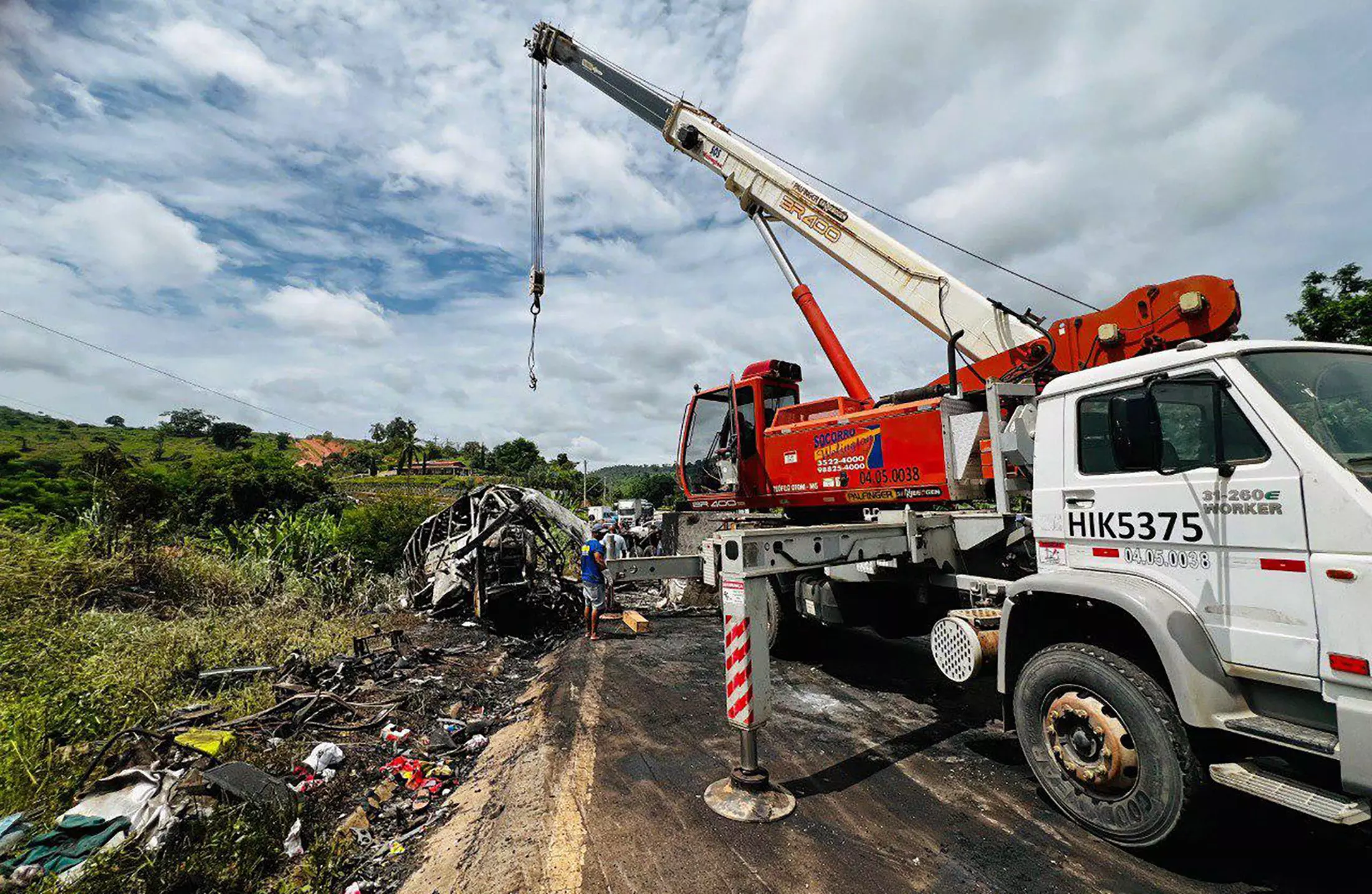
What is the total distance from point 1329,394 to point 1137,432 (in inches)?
33.1

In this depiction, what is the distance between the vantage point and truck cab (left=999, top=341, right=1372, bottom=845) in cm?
254

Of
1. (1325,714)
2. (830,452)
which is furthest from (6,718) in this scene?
(1325,714)

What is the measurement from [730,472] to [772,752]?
394 centimetres

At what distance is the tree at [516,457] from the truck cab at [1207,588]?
6732 centimetres

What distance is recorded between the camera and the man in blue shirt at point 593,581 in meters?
9.27

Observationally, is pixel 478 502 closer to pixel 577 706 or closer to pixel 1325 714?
pixel 577 706

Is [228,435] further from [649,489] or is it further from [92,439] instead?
[649,489]

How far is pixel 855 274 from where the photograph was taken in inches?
303

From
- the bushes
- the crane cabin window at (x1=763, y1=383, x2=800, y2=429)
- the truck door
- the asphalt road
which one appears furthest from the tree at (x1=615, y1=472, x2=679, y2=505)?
the truck door

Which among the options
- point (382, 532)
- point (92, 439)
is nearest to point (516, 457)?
point (92, 439)

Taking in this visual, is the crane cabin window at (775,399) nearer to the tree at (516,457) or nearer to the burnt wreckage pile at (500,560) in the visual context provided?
the burnt wreckage pile at (500,560)

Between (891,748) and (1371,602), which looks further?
(891,748)

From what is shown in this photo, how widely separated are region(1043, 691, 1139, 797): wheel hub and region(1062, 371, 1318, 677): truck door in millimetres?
667

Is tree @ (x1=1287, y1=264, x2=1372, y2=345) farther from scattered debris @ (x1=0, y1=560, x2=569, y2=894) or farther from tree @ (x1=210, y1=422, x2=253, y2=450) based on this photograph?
tree @ (x1=210, y1=422, x2=253, y2=450)
